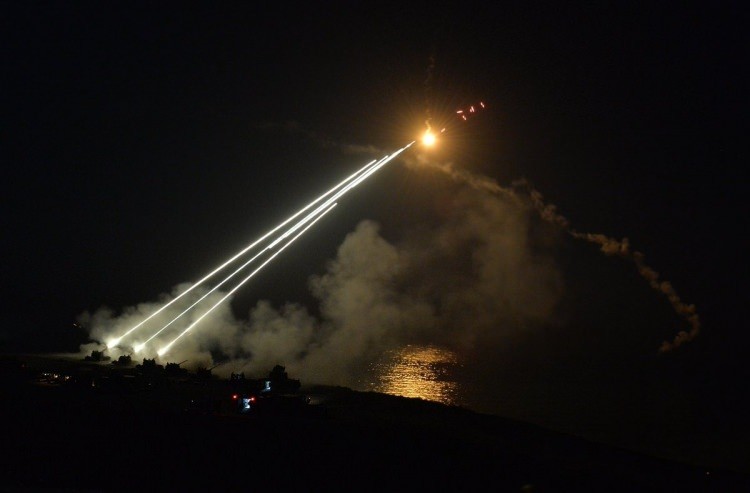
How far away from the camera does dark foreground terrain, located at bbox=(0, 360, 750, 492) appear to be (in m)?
15.8

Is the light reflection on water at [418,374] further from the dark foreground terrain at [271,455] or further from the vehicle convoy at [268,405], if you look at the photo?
the vehicle convoy at [268,405]

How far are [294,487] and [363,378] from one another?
52.0 meters

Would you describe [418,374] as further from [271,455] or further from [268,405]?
[271,455]

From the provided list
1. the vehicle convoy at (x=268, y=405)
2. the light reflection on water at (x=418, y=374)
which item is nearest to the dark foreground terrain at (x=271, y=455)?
the vehicle convoy at (x=268, y=405)

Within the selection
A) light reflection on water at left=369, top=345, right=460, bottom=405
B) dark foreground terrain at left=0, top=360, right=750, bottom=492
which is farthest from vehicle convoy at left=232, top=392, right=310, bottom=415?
light reflection on water at left=369, top=345, right=460, bottom=405

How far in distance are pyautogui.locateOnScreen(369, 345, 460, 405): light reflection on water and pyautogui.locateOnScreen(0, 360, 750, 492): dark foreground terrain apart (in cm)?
2990

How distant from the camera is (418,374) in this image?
77.9 metres

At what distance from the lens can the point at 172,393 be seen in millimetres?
32156

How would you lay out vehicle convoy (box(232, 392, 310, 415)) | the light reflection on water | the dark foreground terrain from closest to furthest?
the dark foreground terrain
vehicle convoy (box(232, 392, 310, 415))
the light reflection on water

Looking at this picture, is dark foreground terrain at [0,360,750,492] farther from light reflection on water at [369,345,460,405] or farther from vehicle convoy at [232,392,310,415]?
light reflection on water at [369,345,460,405]

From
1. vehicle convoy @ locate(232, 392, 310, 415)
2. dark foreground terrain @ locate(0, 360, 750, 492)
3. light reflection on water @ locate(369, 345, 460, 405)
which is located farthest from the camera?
light reflection on water @ locate(369, 345, 460, 405)

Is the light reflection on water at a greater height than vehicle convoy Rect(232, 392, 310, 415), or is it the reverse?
the light reflection on water

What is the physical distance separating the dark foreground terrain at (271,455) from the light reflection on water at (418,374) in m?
29.9

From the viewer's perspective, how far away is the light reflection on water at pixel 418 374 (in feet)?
201
